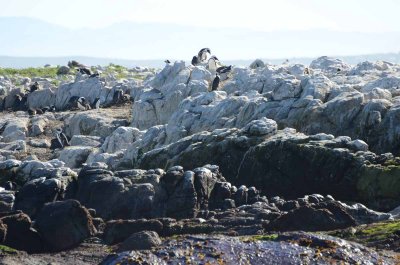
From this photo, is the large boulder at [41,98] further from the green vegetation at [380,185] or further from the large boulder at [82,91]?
the green vegetation at [380,185]

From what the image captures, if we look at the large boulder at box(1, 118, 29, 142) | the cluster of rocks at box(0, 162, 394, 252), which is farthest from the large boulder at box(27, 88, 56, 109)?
the cluster of rocks at box(0, 162, 394, 252)

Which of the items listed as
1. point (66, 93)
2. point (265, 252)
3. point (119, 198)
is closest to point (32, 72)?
point (66, 93)

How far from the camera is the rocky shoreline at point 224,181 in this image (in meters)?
24.9

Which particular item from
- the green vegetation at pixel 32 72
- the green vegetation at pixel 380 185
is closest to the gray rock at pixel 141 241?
the green vegetation at pixel 380 185

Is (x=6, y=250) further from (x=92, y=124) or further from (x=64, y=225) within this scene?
(x=92, y=124)

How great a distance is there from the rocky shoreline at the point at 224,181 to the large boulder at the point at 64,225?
4 centimetres

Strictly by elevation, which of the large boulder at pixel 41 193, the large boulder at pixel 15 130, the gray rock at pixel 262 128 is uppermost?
the gray rock at pixel 262 128

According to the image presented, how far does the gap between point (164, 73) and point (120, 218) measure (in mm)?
37509

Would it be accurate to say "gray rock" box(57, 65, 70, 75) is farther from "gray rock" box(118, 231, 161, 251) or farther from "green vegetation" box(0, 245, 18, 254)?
"gray rock" box(118, 231, 161, 251)

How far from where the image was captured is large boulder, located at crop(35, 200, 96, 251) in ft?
98.9

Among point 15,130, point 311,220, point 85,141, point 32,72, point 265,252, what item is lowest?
point 32,72

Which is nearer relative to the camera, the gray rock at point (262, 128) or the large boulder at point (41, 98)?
the gray rock at point (262, 128)

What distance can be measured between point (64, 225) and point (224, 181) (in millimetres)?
8563

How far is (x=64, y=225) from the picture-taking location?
1196 inches
